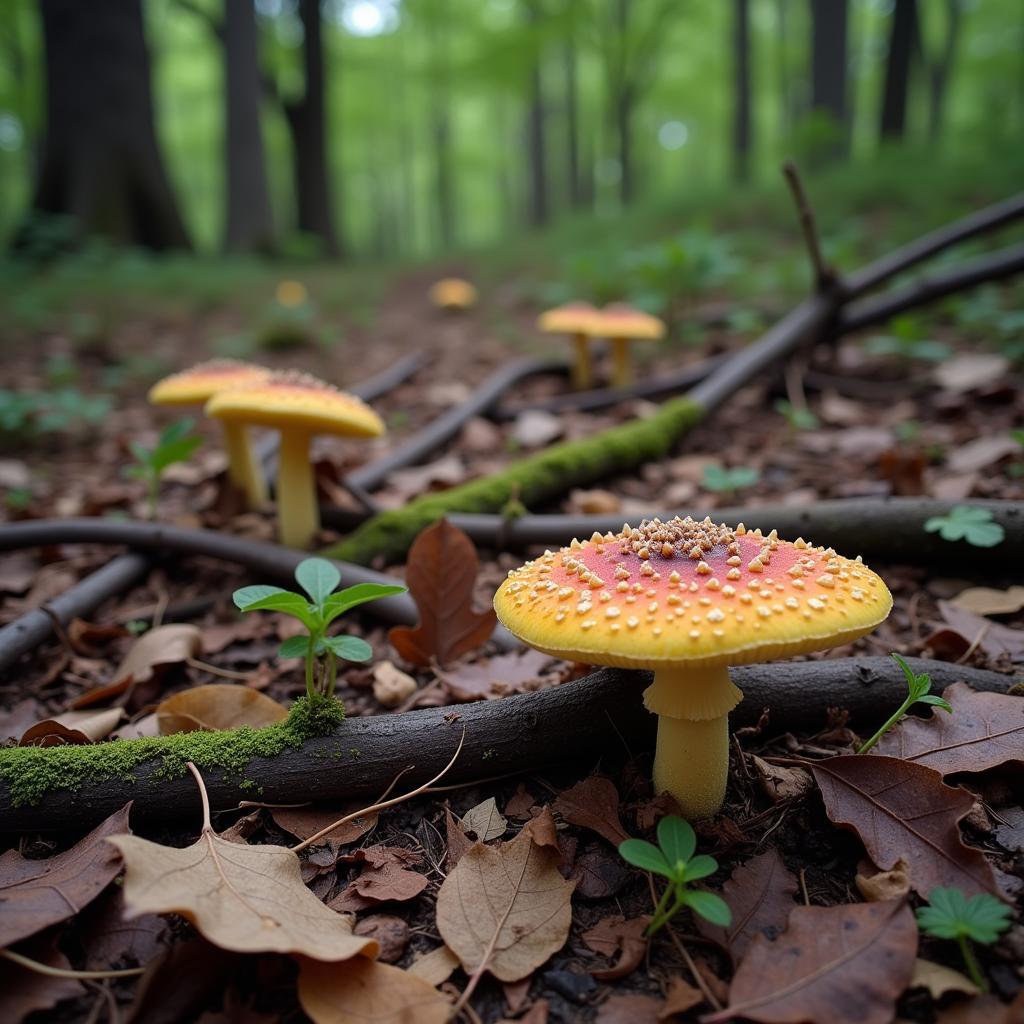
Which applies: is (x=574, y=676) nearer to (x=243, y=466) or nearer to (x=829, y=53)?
(x=243, y=466)

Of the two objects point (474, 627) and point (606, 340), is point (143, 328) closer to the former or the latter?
point (606, 340)

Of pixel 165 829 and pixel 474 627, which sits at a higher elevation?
pixel 474 627

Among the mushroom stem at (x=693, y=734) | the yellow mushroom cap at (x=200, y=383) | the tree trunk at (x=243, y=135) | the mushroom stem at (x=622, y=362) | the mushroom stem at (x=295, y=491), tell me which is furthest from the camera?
the tree trunk at (x=243, y=135)

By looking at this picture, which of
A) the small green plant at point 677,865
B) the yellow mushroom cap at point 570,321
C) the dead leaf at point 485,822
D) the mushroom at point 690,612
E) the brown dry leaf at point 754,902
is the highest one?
the yellow mushroom cap at point 570,321

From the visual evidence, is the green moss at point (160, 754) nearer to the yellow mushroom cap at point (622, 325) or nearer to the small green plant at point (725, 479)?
the small green plant at point (725, 479)

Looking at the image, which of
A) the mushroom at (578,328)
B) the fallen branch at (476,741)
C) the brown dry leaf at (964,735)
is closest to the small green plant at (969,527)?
the fallen branch at (476,741)

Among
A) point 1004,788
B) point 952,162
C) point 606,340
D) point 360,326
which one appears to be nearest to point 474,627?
point 1004,788
